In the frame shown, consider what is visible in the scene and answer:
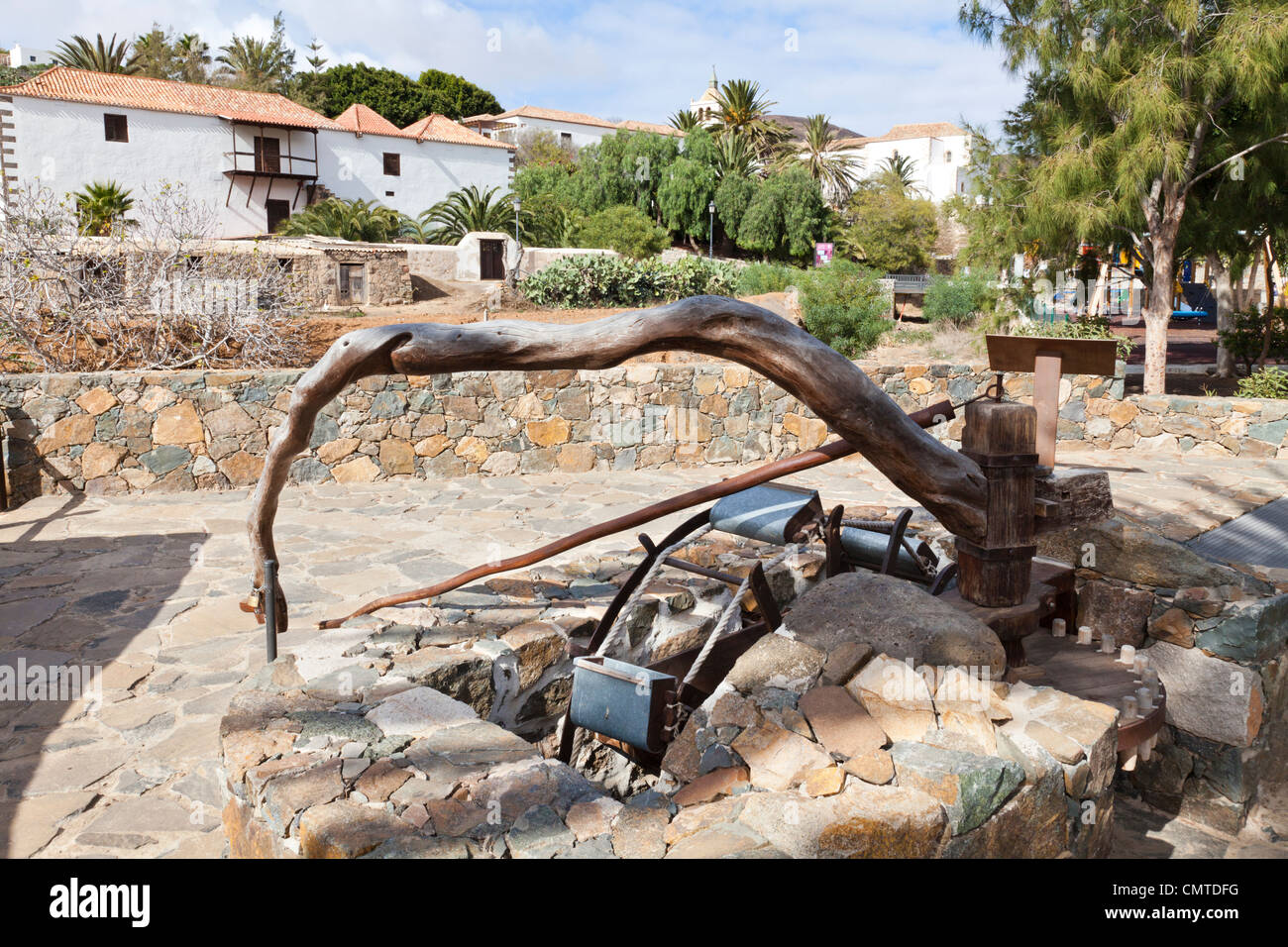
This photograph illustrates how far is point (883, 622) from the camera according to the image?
2.86 m

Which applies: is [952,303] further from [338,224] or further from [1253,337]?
[338,224]

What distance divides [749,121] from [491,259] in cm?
2470

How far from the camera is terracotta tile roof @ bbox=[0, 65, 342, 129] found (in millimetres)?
29422

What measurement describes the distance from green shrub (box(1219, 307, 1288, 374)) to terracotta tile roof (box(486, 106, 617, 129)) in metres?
41.6

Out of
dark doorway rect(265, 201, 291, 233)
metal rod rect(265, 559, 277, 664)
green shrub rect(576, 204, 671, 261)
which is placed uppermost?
dark doorway rect(265, 201, 291, 233)

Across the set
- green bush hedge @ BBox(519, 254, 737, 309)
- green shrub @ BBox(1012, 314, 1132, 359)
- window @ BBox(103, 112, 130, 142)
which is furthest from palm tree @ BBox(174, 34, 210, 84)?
green shrub @ BBox(1012, 314, 1132, 359)

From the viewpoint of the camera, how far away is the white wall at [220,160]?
96.1 feet

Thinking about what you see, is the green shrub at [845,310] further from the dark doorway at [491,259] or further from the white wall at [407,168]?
the white wall at [407,168]

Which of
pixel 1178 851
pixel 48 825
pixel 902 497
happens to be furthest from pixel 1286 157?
pixel 48 825

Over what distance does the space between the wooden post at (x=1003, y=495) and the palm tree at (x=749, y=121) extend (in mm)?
46467

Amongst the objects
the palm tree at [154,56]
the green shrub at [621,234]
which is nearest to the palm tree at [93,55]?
the palm tree at [154,56]

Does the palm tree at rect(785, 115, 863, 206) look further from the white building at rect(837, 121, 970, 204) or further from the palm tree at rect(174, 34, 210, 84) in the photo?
the palm tree at rect(174, 34, 210, 84)

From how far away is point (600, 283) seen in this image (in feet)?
70.0

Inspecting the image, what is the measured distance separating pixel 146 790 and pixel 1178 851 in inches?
143
